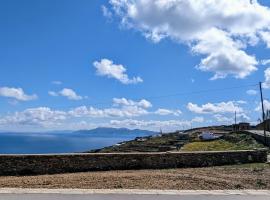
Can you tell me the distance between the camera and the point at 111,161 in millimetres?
22281

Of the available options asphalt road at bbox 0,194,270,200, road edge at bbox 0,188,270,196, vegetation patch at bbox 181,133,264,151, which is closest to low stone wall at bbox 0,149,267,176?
road edge at bbox 0,188,270,196

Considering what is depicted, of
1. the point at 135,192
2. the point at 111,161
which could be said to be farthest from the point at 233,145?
the point at 135,192

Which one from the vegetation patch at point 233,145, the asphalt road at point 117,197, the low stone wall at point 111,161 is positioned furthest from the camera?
the vegetation patch at point 233,145

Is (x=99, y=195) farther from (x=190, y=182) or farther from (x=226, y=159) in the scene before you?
(x=226, y=159)

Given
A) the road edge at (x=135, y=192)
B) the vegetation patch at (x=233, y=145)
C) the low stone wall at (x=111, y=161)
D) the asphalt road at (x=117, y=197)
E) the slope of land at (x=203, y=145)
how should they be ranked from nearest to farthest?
the asphalt road at (x=117, y=197), the road edge at (x=135, y=192), the low stone wall at (x=111, y=161), the vegetation patch at (x=233, y=145), the slope of land at (x=203, y=145)

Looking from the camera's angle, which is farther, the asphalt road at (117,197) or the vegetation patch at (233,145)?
the vegetation patch at (233,145)

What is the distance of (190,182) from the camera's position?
564 inches

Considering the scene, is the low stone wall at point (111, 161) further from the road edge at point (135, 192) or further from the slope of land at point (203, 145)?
the slope of land at point (203, 145)

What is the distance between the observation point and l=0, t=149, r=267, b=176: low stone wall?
20.7 meters

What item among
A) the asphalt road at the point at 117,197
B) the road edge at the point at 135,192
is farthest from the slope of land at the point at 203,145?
the asphalt road at the point at 117,197

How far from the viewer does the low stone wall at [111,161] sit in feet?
67.8

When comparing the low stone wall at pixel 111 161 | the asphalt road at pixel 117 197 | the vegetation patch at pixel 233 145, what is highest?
the vegetation patch at pixel 233 145

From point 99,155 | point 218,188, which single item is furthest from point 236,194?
point 99,155

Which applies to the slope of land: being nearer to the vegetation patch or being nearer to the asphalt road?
the vegetation patch
